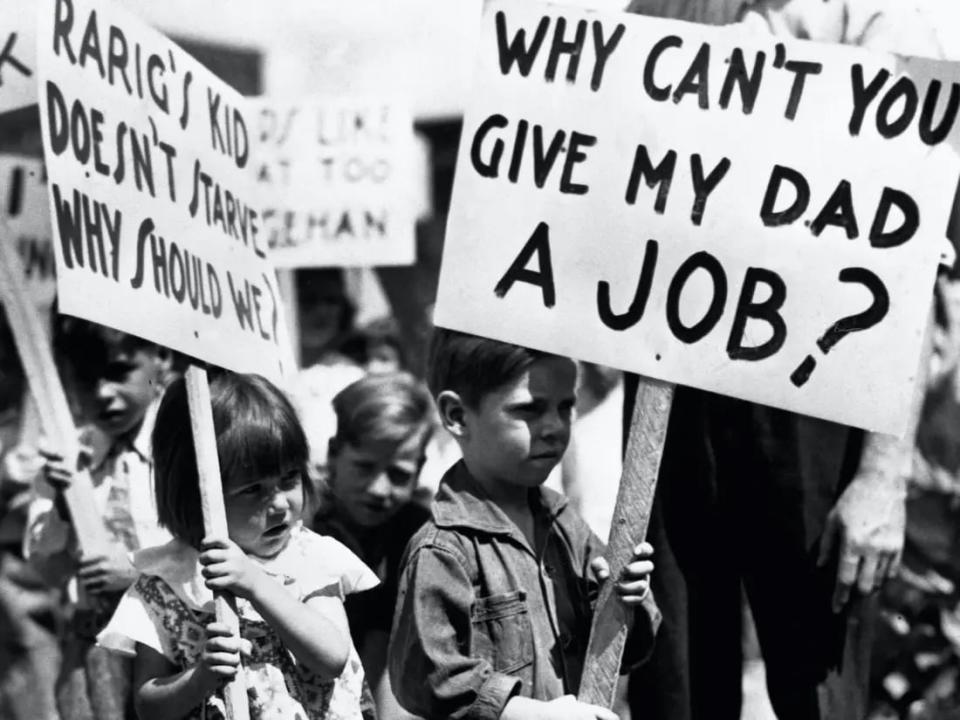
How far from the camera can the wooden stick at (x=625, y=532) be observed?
3365mm

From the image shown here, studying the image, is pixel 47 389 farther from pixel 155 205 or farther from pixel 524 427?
pixel 524 427

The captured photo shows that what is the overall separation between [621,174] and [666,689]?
1.27 metres

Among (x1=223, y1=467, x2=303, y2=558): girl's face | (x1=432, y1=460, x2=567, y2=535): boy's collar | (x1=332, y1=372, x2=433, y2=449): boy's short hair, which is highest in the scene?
(x1=432, y1=460, x2=567, y2=535): boy's collar

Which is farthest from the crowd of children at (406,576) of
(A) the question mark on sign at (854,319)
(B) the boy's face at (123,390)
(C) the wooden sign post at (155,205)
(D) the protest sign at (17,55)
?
(B) the boy's face at (123,390)

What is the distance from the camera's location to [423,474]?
18.7 feet

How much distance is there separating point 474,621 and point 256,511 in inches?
16.9

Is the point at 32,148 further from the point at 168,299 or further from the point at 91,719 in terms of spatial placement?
the point at 168,299

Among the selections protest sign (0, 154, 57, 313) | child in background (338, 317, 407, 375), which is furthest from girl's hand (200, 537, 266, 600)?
child in background (338, 317, 407, 375)

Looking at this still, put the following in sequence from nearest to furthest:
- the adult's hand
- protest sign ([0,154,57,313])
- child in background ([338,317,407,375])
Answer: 1. the adult's hand
2. protest sign ([0,154,57,313])
3. child in background ([338,317,407,375])

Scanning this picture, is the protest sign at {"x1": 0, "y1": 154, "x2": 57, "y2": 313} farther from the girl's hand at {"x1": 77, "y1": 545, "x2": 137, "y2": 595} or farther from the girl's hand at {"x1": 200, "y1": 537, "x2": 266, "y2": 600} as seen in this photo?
the girl's hand at {"x1": 200, "y1": 537, "x2": 266, "y2": 600}

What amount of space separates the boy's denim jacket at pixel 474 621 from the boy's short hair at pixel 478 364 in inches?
6.0

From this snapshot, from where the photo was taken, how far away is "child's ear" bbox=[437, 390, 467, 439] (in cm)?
364

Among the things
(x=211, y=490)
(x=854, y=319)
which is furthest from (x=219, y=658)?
(x=854, y=319)

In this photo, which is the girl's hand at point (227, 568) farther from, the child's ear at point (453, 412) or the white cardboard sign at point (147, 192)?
the child's ear at point (453, 412)
